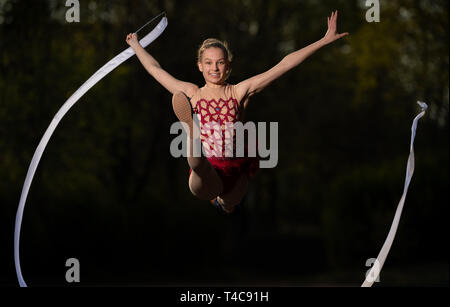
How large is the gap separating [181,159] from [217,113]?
87.1 ft

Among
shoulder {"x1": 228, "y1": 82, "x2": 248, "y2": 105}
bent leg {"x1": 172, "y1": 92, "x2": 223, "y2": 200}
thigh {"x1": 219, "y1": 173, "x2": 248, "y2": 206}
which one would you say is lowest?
thigh {"x1": 219, "y1": 173, "x2": 248, "y2": 206}

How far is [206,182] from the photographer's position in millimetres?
7430

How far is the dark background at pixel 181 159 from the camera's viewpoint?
21797 millimetres

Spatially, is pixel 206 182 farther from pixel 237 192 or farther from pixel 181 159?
pixel 181 159

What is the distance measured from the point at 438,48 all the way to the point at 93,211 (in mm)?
13779

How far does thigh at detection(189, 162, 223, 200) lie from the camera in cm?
731

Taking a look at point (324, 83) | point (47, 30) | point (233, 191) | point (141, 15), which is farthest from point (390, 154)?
point (233, 191)

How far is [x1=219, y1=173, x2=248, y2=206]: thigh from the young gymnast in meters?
0.26

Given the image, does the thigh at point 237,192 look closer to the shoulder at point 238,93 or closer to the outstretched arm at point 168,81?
the shoulder at point 238,93

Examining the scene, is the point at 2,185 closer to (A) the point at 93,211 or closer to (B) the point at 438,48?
(A) the point at 93,211

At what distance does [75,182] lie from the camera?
2428 centimetres

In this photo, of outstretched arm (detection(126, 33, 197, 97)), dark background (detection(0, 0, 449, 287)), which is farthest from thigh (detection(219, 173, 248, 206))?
dark background (detection(0, 0, 449, 287))

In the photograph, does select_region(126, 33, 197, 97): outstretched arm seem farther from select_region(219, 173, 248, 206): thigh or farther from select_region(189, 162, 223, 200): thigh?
select_region(219, 173, 248, 206): thigh

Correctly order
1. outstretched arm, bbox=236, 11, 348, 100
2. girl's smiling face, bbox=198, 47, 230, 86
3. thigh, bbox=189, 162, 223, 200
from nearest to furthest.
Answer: outstretched arm, bbox=236, 11, 348, 100, girl's smiling face, bbox=198, 47, 230, 86, thigh, bbox=189, 162, 223, 200
